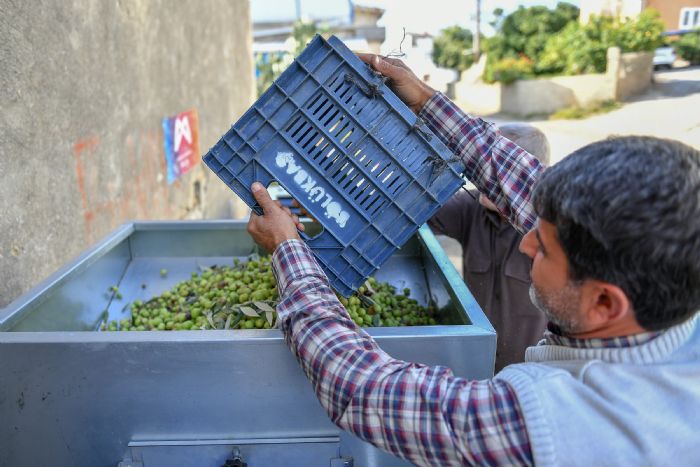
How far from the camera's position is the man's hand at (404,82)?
2.17 metres

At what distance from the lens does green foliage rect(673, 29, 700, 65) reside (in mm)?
27281

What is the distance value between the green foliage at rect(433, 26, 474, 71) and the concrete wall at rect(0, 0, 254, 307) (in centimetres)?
2885

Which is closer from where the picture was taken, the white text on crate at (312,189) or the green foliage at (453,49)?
the white text on crate at (312,189)

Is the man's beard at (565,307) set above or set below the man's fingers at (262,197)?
below

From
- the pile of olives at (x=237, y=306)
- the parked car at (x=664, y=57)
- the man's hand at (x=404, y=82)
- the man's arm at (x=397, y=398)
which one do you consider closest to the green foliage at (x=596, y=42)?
the parked car at (x=664, y=57)

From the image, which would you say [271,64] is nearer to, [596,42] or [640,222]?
[596,42]

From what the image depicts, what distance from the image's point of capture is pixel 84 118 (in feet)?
12.8

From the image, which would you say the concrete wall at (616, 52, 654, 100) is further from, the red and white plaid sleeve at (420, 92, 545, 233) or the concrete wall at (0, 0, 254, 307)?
the red and white plaid sleeve at (420, 92, 545, 233)

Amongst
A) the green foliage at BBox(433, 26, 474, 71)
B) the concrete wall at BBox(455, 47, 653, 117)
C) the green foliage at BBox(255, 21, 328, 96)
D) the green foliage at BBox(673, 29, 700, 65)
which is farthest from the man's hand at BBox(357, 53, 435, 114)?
the green foliage at BBox(433, 26, 474, 71)

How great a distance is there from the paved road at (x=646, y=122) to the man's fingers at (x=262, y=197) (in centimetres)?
1215

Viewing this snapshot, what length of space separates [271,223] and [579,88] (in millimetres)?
20041

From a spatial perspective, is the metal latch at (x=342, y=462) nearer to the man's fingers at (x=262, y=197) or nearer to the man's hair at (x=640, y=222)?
the man's fingers at (x=262, y=197)

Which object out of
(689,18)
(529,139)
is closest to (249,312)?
(529,139)

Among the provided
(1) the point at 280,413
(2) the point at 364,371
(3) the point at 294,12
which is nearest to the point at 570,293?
(2) the point at 364,371
